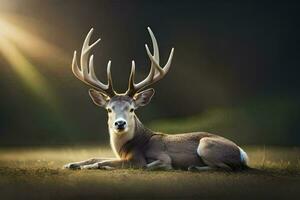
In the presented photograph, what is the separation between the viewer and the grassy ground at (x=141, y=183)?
17.8 feet

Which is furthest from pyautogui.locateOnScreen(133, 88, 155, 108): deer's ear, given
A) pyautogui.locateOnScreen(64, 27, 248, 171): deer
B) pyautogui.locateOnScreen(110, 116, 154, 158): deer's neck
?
pyautogui.locateOnScreen(110, 116, 154, 158): deer's neck

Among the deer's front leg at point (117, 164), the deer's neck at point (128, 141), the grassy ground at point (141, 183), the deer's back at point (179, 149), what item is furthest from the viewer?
the deer's neck at point (128, 141)

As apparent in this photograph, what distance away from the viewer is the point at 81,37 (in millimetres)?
7871

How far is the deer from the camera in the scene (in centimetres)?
632

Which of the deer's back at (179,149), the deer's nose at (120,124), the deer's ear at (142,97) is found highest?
the deer's ear at (142,97)

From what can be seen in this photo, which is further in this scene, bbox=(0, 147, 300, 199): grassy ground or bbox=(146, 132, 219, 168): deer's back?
bbox=(146, 132, 219, 168): deer's back

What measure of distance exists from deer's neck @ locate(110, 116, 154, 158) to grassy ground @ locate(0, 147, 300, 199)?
50 cm

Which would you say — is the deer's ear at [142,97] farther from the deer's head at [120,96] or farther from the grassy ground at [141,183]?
the grassy ground at [141,183]

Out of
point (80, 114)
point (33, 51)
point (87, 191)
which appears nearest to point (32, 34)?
point (33, 51)

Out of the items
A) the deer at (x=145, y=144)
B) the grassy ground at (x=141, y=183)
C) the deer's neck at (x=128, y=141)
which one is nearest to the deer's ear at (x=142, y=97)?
the deer at (x=145, y=144)

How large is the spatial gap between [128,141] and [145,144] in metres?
0.15

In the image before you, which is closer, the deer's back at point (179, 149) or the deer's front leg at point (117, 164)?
the deer's front leg at point (117, 164)

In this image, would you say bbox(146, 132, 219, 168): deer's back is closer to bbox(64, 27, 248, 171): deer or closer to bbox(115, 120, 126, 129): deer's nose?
bbox(64, 27, 248, 171): deer

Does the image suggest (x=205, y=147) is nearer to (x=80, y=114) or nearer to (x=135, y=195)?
(x=135, y=195)
